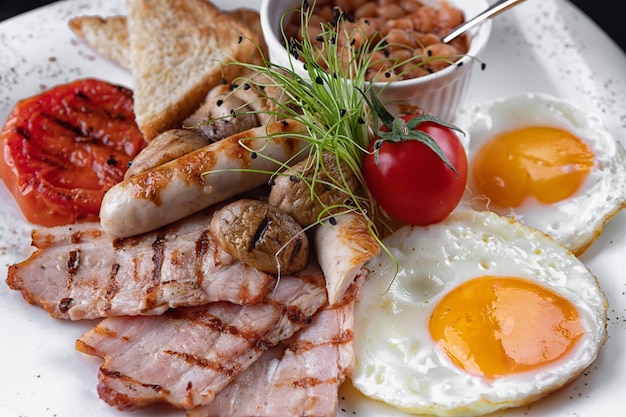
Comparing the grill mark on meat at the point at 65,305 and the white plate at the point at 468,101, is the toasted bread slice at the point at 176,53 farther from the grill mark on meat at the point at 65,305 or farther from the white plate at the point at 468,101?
the grill mark on meat at the point at 65,305

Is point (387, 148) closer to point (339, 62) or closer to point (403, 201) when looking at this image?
point (403, 201)

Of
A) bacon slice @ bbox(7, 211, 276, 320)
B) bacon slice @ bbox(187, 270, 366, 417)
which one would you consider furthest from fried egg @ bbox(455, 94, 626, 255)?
bacon slice @ bbox(7, 211, 276, 320)

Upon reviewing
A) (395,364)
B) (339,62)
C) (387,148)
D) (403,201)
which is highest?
(339,62)

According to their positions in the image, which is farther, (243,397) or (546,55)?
(546,55)

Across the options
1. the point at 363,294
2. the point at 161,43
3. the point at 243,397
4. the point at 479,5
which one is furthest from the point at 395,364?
the point at 161,43

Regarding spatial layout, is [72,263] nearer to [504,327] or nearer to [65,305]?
[65,305]

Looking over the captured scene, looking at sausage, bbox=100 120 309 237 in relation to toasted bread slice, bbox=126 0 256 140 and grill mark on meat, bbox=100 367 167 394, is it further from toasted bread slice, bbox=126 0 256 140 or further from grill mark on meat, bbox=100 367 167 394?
toasted bread slice, bbox=126 0 256 140

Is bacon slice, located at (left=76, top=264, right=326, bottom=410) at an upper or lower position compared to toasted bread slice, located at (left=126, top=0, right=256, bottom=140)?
lower
